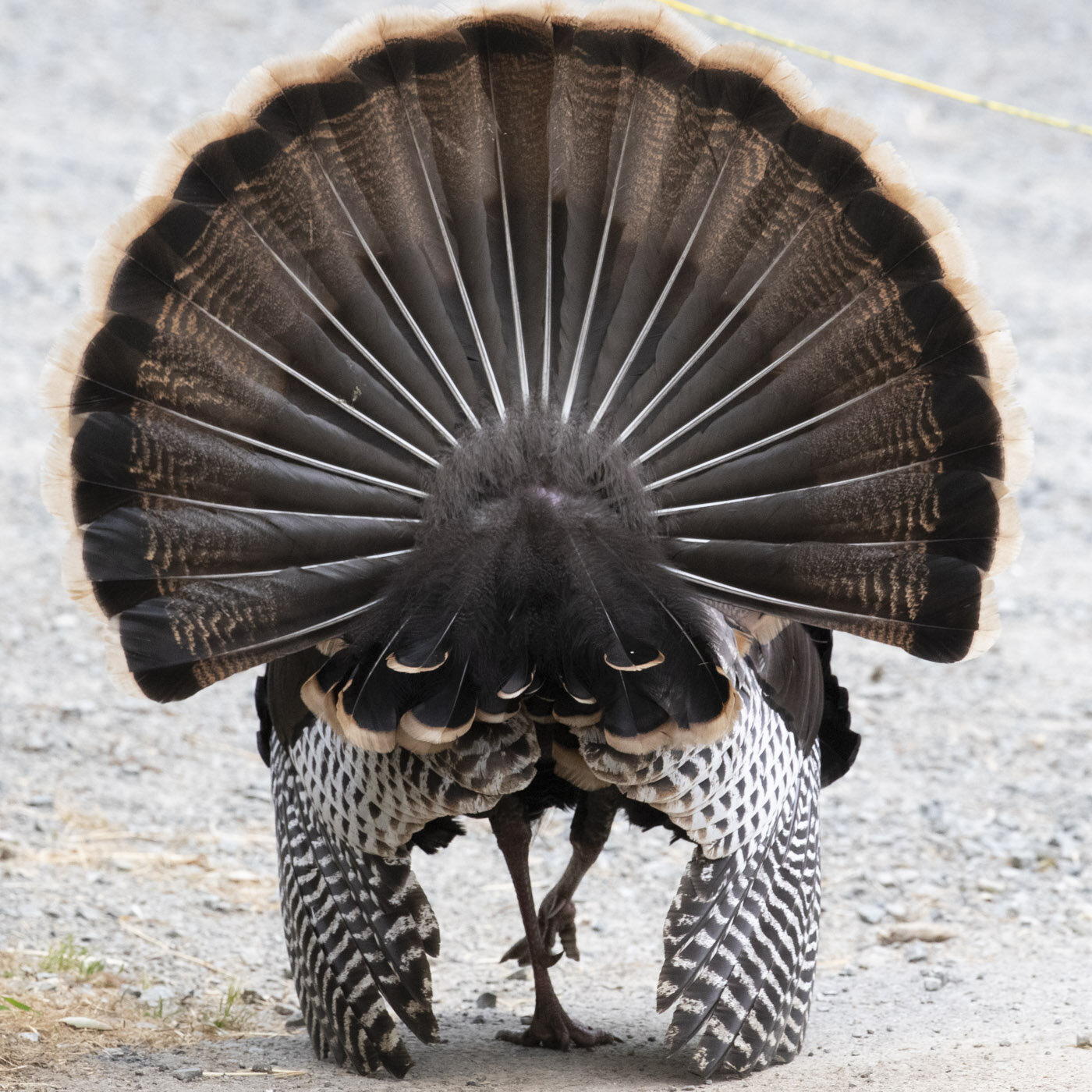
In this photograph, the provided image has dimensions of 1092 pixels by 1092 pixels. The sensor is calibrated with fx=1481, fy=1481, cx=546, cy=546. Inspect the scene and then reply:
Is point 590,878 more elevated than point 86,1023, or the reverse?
point 590,878

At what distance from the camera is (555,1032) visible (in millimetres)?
4410

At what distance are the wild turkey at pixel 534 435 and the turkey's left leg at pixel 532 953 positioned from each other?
0.25 meters

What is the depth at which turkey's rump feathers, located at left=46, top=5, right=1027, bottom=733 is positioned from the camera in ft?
12.2

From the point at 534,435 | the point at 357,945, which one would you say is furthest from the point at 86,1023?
the point at 534,435

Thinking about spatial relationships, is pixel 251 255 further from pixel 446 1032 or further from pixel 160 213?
pixel 446 1032

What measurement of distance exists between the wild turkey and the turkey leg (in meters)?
0.28

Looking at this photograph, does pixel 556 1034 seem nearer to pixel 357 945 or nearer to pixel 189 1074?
pixel 357 945

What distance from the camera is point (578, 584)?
368 cm

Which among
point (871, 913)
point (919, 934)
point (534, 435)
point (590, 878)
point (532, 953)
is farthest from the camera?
point (590, 878)

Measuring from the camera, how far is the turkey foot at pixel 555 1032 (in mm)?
4395

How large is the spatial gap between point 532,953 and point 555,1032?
0.28 metres

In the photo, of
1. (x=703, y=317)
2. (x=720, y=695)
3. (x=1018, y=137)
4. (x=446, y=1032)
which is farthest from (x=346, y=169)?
(x=1018, y=137)

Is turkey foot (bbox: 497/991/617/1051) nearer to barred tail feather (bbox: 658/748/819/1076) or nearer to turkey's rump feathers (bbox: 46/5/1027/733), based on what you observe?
barred tail feather (bbox: 658/748/819/1076)

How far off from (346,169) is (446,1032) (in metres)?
2.65
